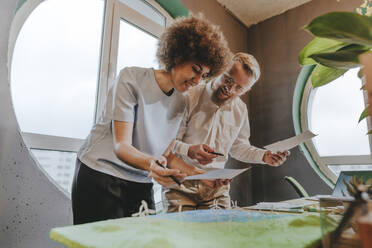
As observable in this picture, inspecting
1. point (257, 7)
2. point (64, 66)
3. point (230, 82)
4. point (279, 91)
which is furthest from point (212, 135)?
point (257, 7)

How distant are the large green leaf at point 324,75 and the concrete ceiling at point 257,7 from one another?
239cm

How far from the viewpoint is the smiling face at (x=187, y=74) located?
109 cm

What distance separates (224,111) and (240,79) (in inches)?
9.7

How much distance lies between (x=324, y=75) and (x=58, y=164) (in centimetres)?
141

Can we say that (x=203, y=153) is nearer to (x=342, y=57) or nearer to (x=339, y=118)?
(x=342, y=57)

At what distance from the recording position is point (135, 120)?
105 cm

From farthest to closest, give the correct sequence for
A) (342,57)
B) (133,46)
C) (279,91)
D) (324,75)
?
1. (279,91)
2. (133,46)
3. (324,75)
4. (342,57)

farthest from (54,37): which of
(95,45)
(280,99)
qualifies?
(280,99)

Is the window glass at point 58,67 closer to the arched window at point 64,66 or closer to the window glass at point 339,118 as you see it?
the arched window at point 64,66

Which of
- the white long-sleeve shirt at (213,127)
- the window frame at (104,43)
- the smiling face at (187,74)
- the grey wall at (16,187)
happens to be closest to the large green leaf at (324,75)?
the smiling face at (187,74)

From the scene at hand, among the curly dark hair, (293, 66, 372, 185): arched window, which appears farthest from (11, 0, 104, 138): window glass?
(293, 66, 372, 185): arched window

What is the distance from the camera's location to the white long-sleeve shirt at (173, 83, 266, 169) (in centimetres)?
142

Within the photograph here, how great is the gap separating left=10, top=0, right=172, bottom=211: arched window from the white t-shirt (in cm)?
26

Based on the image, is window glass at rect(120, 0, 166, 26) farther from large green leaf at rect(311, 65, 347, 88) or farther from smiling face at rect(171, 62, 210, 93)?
large green leaf at rect(311, 65, 347, 88)
